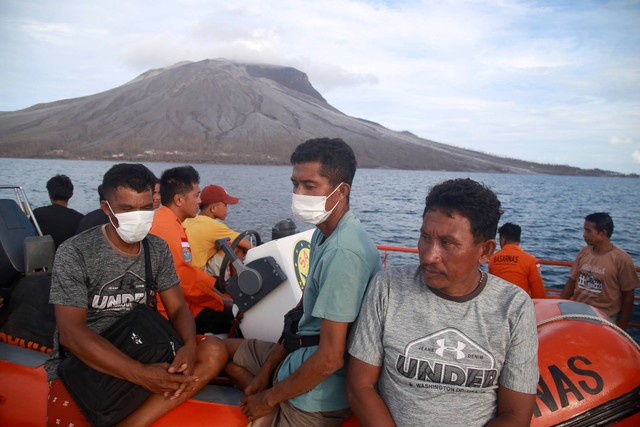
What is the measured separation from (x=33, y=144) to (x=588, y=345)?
17097cm

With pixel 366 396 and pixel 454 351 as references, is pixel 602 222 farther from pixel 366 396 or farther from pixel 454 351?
pixel 366 396

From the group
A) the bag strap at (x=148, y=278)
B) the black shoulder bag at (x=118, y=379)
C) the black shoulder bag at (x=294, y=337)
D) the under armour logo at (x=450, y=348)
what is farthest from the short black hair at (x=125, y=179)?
the under armour logo at (x=450, y=348)

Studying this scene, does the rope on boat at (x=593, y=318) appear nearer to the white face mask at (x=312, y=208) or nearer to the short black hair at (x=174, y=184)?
the white face mask at (x=312, y=208)

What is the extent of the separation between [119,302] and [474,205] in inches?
86.8

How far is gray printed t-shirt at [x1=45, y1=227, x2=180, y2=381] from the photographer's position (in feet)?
7.95

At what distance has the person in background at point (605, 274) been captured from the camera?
509 centimetres

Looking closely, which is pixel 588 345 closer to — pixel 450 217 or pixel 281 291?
pixel 450 217

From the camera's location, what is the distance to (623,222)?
37812 millimetres

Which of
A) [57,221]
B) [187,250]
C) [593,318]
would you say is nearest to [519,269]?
[593,318]

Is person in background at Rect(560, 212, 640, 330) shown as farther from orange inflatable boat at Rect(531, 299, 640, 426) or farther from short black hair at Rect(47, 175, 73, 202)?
short black hair at Rect(47, 175, 73, 202)

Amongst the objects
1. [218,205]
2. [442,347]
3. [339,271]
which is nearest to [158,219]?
[218,205]

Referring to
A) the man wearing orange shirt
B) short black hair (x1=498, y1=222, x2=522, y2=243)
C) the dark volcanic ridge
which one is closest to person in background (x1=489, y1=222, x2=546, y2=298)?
short black hair (x1=498, y1=222, x2=522, y2=243)

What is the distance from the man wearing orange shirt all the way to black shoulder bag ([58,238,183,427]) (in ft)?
1.92

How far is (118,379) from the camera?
2.37m
